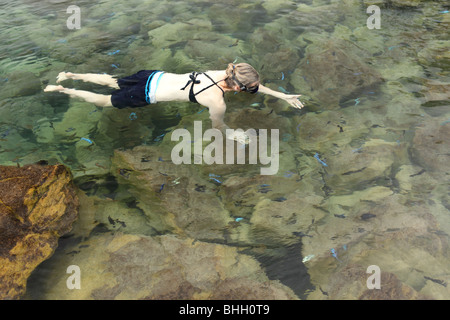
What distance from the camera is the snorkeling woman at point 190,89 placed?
419 centimetres

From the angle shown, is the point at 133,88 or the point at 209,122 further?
the point at 209,122

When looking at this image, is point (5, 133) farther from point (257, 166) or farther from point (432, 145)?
point (432, 145)

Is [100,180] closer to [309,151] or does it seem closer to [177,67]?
[177,67]

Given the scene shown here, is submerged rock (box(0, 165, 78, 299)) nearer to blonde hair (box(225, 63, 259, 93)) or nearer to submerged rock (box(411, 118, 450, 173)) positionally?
blonde hair (box(225, 63, 259, 93))

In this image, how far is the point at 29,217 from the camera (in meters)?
3.41

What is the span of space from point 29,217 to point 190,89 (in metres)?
2.57

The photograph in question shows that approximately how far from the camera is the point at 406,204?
12.3 feet

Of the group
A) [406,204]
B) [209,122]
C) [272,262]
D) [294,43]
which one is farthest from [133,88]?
[406,204]

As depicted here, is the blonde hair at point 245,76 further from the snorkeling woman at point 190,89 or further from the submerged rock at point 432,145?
the submerged rock at point 432,145

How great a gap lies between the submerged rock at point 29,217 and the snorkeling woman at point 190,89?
1.43 metres

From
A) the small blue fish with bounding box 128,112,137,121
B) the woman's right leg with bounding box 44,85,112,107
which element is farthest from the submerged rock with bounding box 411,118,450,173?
the woman's right leg with bounding box 44,85,112,107

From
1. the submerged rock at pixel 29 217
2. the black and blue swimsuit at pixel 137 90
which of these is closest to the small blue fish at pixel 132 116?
the black and blue swimsuit at pixel 137 90

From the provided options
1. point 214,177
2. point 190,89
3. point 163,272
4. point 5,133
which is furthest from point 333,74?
point 5,133

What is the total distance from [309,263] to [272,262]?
398 mm
